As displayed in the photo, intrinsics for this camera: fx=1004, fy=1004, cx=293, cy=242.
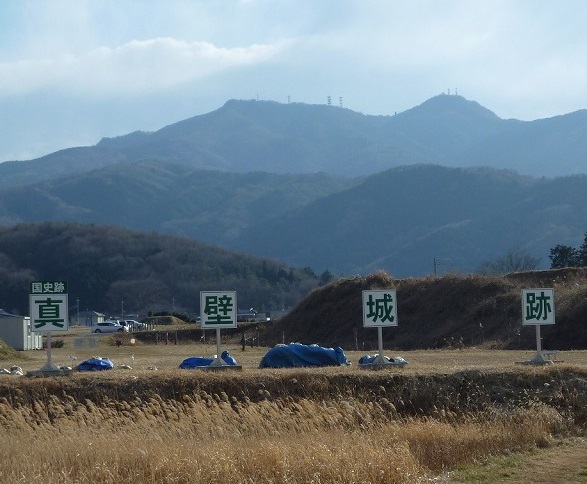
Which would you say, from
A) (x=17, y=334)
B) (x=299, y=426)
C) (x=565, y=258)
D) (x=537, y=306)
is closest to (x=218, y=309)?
(x=299, y=426)

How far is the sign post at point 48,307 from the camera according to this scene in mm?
18219

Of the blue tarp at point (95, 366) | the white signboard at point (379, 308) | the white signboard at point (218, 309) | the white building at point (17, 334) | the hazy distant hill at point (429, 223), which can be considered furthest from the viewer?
the hazy distant hill at point (429, 223)

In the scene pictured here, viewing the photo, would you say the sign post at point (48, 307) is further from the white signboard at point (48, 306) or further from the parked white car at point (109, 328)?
the parked white car at point (109, 328)

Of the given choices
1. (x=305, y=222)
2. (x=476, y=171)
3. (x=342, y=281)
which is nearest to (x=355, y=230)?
(x=305, y=222)

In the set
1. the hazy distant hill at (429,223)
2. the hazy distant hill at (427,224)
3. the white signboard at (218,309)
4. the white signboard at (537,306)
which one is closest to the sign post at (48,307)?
the white signboard at (218,309)

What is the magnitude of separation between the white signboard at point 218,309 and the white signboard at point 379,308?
259cm

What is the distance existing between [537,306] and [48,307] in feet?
31.6

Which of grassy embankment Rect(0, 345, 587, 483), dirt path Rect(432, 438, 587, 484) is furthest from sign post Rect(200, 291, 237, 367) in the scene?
dirt path Rect(432, 438, 587, 484)

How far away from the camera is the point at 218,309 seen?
1900cm

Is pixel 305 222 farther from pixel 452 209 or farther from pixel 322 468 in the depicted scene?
pixel 322 468

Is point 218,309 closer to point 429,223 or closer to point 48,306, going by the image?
point 48,306

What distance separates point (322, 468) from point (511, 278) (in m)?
38.0

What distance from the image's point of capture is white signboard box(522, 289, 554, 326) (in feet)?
66.5

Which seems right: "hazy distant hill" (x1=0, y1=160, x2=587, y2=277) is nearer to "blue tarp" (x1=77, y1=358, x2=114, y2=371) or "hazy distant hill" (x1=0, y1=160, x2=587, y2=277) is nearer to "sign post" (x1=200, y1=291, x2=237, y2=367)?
"blue tarp" (x1=77, y1=358, x2=114, y2=371)
